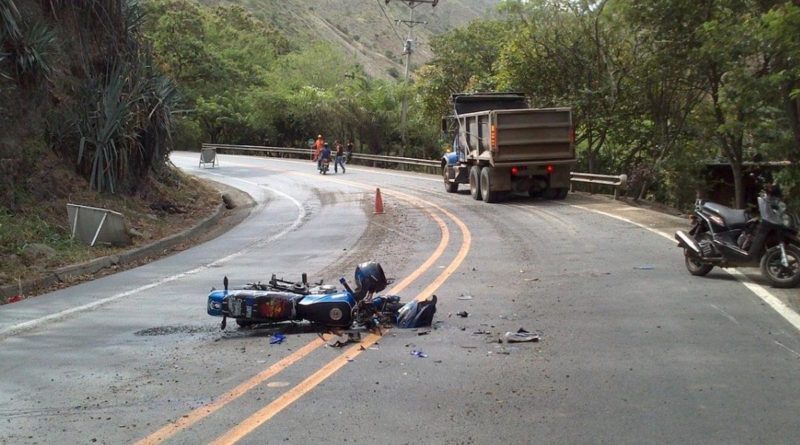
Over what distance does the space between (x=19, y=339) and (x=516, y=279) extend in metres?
5.88

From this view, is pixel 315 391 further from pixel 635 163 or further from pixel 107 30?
pixel 635 163

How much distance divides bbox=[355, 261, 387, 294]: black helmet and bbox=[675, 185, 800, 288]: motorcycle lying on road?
464 centimetres

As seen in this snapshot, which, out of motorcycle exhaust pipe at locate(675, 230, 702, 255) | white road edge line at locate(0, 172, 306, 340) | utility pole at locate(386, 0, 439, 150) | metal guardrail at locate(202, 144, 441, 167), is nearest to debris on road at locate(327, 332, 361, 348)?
white road edge line at locate(0, 172, 306, 340)

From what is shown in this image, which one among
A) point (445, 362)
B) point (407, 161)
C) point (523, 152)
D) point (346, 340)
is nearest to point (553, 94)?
point (523, 152)

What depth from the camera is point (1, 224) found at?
44.0ft

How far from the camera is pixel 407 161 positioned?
133ft

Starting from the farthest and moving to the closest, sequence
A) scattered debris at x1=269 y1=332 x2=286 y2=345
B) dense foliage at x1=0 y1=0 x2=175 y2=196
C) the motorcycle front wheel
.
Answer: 1. dense foliage at x1=0 y1=0 x2=175 y2=196
2. the motorcycle front wheel
3. scattered debris at x1=269 y1=332 x2=286 y2=345

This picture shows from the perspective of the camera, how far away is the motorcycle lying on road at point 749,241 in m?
9.02

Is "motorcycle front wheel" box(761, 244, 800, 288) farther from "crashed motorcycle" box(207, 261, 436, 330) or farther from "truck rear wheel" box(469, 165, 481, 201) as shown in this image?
"truck rear wheel" box(469, 165, 481, 201)

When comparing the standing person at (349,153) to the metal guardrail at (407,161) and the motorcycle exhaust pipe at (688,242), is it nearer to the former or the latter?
the metal guardrail at (407,161)

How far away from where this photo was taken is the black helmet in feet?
24.0

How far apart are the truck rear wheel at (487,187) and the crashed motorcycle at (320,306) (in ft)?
46.6

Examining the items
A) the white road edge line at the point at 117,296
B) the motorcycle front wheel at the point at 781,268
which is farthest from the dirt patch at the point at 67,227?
the motorcycle front wheel at the point at 781,268

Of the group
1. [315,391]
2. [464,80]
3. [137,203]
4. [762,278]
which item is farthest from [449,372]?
[464,80]
